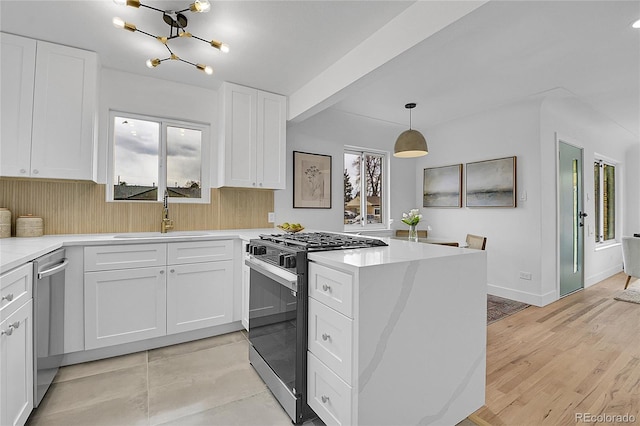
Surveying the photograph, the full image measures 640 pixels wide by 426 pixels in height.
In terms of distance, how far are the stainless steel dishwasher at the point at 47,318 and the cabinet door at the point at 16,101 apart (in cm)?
82

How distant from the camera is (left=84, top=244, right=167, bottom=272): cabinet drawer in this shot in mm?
2252

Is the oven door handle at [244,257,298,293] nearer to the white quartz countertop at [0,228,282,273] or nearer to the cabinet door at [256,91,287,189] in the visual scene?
the white quartz countertop at [0,228,282,273]

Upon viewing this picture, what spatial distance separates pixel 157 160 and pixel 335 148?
2.24 metres

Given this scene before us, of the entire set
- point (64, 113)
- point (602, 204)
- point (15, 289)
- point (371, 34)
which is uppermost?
point (371, 34)

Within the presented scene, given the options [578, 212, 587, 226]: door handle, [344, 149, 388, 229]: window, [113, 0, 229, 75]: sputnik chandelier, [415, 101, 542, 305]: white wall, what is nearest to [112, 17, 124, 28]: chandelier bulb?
[113, 0, 229, 75]: sputnik chandelier

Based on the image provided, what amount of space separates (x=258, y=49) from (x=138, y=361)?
105 inches

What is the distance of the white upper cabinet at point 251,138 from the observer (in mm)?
3066

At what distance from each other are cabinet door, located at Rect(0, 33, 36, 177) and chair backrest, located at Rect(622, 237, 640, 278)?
6867mm

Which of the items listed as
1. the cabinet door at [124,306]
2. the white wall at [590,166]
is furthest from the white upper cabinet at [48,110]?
the white wall at [590,166]

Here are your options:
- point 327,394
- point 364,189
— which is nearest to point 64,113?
point 327,394

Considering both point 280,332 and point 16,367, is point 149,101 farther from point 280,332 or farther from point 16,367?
point 280,332

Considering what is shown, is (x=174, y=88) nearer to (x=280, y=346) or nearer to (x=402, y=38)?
(x=402, y=38)

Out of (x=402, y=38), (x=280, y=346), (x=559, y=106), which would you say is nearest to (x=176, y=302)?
(x=280, y=346)

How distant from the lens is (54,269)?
73.1 inches
